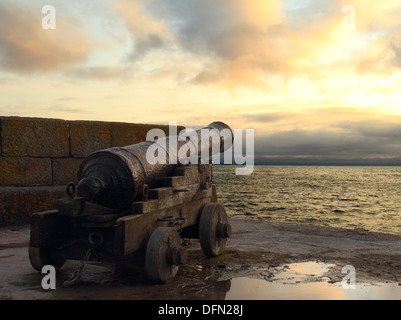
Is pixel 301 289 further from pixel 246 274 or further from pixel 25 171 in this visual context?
A: pixel 25 171

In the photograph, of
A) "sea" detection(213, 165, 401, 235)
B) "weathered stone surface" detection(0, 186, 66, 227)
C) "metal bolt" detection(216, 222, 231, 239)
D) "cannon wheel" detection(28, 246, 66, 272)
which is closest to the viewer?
"cannon wheel" detection(28, 246, 66, 272)

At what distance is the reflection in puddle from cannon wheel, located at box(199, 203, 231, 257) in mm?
911

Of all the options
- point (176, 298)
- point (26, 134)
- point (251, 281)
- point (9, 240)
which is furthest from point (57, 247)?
point (26, 134)

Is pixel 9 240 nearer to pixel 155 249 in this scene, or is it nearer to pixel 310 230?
pixel 155 249

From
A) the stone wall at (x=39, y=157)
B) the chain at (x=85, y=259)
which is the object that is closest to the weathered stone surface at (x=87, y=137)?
the stone wall at (x=39, y=157)

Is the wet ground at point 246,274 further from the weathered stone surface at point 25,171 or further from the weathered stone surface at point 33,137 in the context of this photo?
the weathered stone surface at point 33,137

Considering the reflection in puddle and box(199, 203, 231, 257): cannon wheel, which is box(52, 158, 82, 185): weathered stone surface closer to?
box(199, 203, 231, 257): cannon wheel

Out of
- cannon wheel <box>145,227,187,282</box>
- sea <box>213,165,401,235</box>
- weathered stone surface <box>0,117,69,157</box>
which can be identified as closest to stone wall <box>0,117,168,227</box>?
weathered stone surface <box>0,117,69,157</box>

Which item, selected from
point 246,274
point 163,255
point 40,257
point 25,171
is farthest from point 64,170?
point 246,274

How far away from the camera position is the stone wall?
8.21 metres

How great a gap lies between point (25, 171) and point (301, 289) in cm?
630

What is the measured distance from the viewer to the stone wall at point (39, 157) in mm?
8211

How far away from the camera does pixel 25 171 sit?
8539 mm
